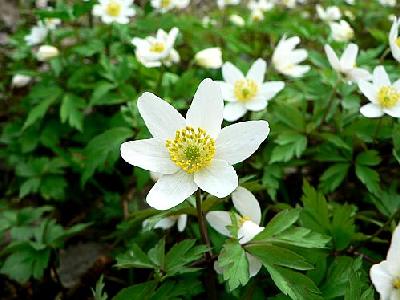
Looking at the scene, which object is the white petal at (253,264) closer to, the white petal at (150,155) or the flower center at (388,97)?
the white petal at (150,155)

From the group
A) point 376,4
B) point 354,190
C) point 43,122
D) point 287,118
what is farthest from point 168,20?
point 376,4

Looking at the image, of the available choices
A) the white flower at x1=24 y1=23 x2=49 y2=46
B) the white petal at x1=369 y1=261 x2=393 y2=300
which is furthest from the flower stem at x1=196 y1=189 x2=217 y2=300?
the white flower at x1=24 y1=23 x2=49 y2=46

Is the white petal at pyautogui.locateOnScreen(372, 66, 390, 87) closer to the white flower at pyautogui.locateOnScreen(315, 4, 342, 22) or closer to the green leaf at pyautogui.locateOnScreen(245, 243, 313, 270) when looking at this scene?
the green leaf at pyautogui.locateOnScreen(245, 243, 313, 270)

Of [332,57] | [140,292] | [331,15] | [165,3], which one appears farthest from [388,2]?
[140,292]

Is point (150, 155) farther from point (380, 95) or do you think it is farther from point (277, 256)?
point (380, 95)

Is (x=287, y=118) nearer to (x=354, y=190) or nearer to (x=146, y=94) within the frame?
(x=354, y=190)

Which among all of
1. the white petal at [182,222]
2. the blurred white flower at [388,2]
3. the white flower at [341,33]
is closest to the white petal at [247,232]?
the white petal at [182,222]
